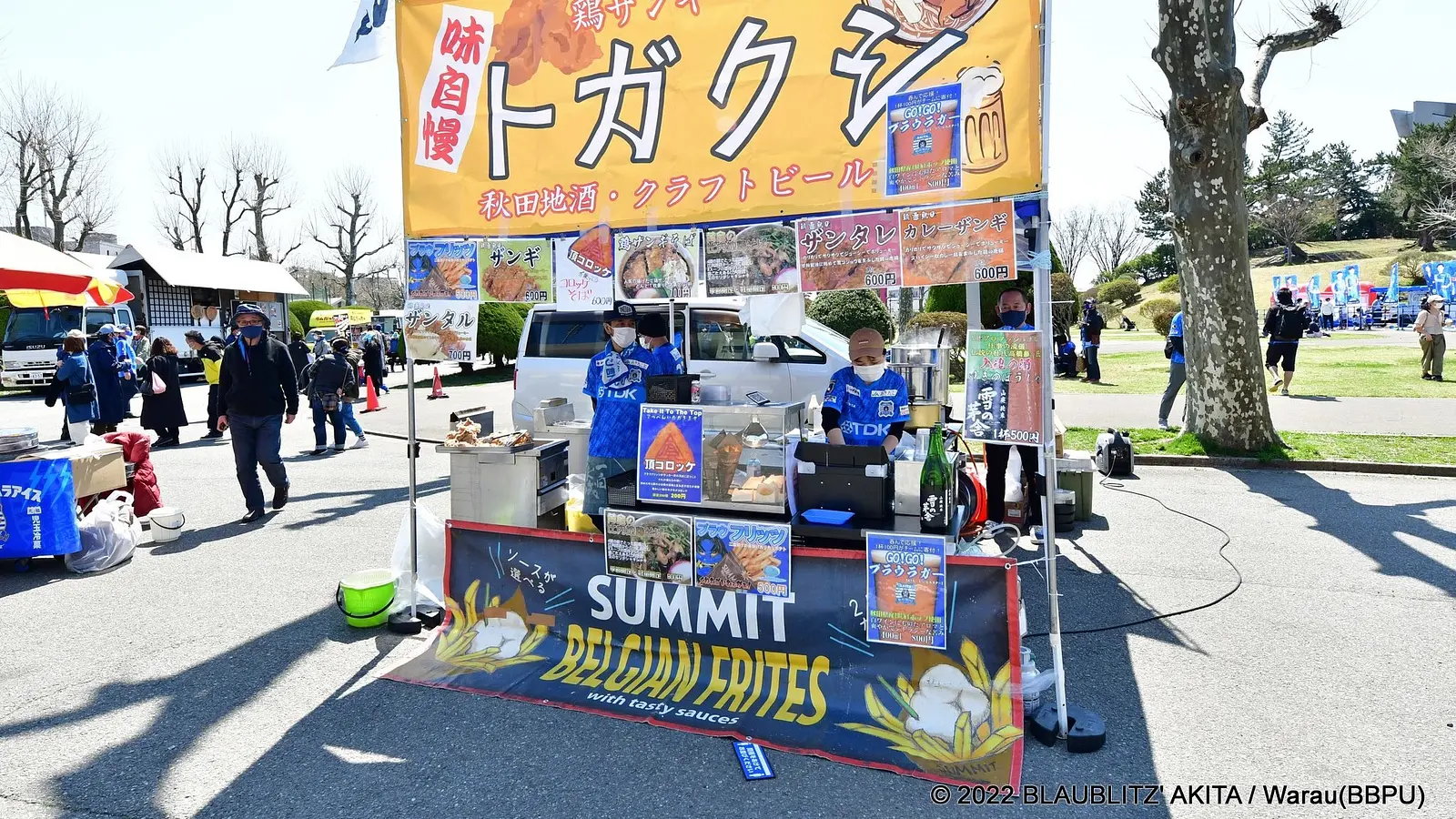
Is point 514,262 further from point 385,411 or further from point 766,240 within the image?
point 385,411

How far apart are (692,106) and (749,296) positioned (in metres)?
1.03

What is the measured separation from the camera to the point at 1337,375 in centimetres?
1725

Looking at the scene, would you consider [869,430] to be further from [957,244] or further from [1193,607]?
[1193,607]

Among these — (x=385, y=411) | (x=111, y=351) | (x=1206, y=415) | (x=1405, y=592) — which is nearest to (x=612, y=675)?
(x=1405, y=592)

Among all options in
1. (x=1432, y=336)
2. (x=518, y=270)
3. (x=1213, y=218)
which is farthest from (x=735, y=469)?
(x=1432, y=336)

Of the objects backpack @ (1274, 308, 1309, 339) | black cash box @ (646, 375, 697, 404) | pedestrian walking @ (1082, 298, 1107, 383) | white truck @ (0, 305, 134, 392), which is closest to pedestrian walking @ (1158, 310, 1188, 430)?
backpack @ (1274, 308, 1309, 339)

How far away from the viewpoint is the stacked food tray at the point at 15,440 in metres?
6.10

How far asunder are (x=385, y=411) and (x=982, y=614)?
1563 cm

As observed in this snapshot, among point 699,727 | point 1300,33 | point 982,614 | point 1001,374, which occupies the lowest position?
point 699,727

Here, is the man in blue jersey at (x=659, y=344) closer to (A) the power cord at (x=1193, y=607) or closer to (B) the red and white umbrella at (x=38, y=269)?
(A) the power cord at (x=1193, y=607)

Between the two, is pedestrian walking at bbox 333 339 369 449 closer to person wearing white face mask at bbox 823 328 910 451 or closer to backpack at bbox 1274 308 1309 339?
person wearing white face mask at bbox 823 328 910 451

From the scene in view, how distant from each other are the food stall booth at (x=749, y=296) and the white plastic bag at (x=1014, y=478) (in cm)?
222

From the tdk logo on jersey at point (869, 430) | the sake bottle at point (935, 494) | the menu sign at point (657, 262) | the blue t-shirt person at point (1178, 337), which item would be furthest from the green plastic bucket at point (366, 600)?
the blue t-shirt person at point (1178, 337)

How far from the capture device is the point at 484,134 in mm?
4664
